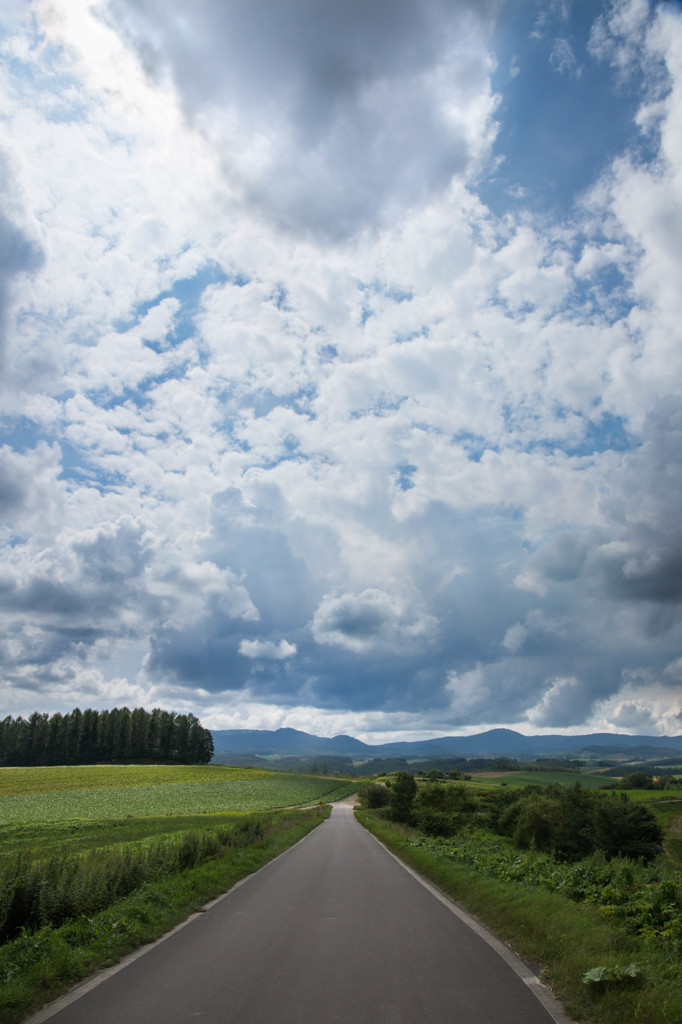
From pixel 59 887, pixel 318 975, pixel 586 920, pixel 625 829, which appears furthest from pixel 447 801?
pixel 318 975

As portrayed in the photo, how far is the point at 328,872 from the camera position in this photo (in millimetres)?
20141

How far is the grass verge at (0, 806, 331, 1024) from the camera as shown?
7031 mm

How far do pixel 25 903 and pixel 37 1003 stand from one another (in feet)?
13.7

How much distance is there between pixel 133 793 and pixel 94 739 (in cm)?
9349

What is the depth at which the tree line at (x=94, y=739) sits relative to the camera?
156m

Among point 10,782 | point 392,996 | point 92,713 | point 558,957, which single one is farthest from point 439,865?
point 92,713

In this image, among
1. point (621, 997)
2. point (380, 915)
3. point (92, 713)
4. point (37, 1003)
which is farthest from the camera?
A: point (92, 713)

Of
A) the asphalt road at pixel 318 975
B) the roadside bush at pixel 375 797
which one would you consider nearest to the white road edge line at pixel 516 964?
the asphalt road at pixel 318 975

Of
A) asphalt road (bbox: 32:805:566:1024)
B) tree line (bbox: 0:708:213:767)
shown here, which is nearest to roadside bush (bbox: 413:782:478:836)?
asphalt road (bbox: 32:805:566:1024)

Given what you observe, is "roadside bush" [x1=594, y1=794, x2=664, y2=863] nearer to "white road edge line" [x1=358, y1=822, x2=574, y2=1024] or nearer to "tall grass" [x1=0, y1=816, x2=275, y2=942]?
"white road edge line" [x1=358, y1=822, x2=574, y2=1024]

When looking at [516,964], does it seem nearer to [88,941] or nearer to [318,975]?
[318,975]

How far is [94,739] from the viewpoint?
6319 inches

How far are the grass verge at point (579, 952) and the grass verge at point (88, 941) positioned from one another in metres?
6.01

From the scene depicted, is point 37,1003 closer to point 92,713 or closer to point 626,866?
point 626,866
